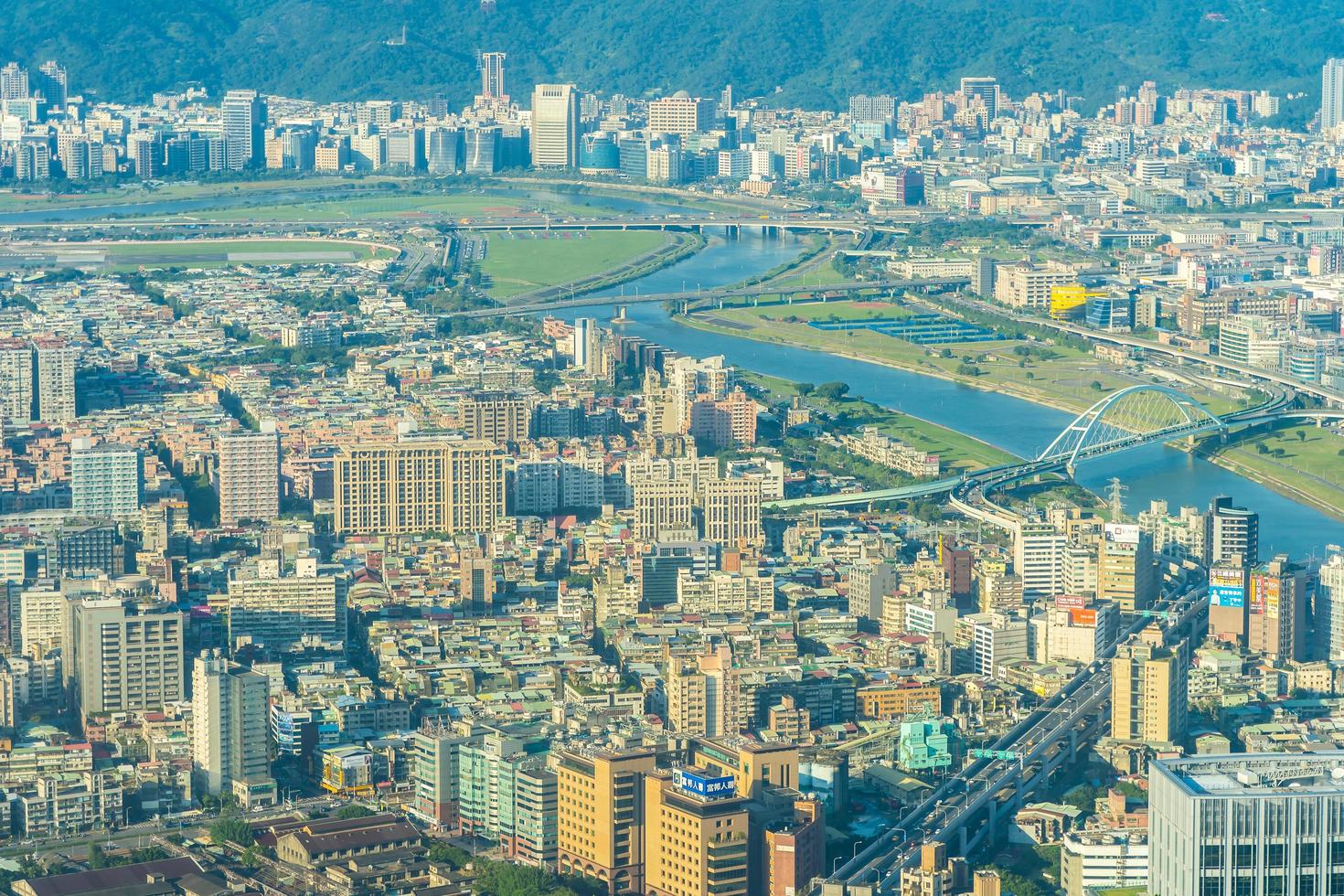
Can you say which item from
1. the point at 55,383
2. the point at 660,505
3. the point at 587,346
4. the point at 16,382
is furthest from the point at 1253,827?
the point at 587,346

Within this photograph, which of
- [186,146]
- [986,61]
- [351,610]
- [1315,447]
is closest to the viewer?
[351,610]

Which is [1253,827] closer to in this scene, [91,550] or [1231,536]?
[1231,536]

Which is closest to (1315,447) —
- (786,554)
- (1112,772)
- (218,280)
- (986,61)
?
(786,554)

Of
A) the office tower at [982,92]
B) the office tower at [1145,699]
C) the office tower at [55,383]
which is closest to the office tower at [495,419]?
the office tower at [55,383]

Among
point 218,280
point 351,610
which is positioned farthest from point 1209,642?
point 218,280

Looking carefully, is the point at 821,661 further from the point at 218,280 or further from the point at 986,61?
the point at 986,61

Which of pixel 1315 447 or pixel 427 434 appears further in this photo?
pixel 1315 447

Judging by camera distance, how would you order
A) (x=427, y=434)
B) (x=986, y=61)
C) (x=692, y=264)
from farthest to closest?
(x=986, y=61) < (x=692, y=264) < (x=427, y=434)
